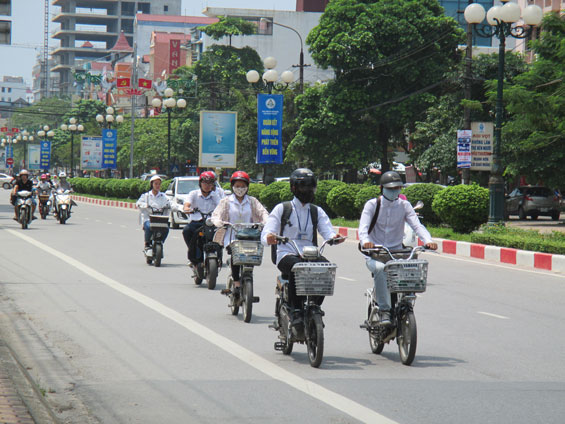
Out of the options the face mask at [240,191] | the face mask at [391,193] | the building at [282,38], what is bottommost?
the face mask at [240,191]

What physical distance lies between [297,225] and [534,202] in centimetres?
3154

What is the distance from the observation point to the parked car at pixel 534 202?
37.6m

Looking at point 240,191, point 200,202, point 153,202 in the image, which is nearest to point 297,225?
point 240,191

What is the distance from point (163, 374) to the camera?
702 cm

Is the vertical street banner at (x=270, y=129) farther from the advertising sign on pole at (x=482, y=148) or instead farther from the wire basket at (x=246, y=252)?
the wire basket at (x=246, y=252)

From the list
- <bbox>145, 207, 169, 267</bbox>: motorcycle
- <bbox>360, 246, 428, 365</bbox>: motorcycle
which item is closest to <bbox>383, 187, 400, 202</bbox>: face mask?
<bbox>360, 246, 428, 365</bbox>: motorcycle

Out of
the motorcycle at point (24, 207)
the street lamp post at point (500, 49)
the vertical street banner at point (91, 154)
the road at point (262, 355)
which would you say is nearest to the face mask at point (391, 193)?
the road at point (262, 355)

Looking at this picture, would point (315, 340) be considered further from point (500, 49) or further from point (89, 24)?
point (89, 24)

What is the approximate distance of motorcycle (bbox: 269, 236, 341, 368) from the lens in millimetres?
7094

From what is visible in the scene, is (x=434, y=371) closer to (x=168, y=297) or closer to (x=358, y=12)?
(x=168, y=297)

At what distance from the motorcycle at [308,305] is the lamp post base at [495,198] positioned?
13.9m

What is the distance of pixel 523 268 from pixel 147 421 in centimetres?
1257

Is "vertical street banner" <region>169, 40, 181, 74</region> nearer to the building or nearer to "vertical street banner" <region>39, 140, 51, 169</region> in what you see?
the building

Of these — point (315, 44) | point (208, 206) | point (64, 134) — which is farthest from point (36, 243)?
point (64, 134)
